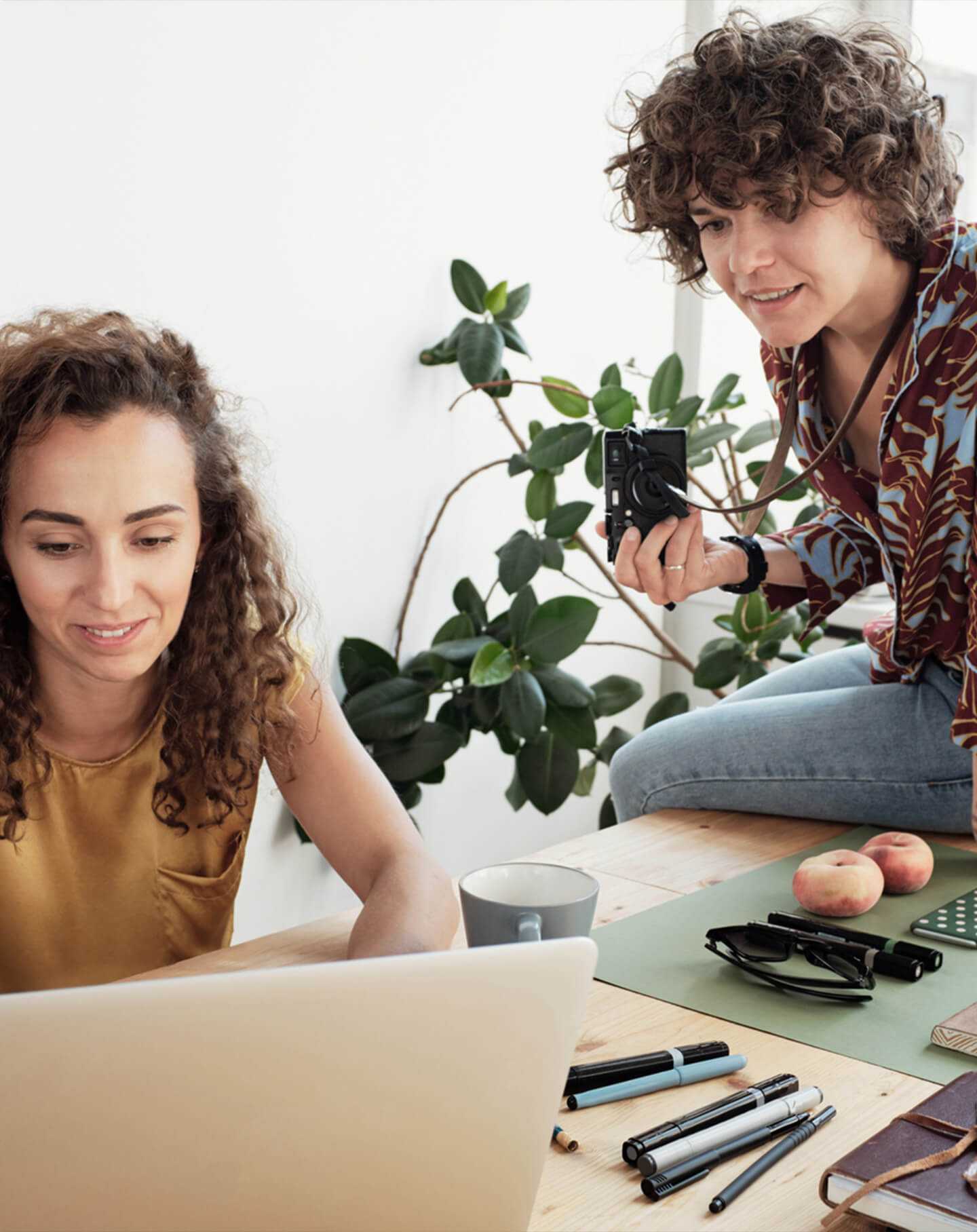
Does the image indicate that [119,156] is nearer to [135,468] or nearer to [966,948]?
[135,468]

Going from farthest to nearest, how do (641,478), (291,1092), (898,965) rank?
(641,478)
(898,965)
(291,1092)

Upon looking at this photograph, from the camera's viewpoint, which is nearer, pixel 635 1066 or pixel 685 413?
pixel 635 1066

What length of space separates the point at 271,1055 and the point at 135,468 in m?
0.68

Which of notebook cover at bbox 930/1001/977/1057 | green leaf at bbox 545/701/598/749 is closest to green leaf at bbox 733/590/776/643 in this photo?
green leaf at bbox 545/701/598/749

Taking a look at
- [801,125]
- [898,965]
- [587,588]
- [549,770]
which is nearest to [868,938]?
[898,965]

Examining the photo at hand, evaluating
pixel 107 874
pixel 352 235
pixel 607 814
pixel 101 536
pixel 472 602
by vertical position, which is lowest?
pixel 607 814

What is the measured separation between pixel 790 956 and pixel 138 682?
25.0 inches

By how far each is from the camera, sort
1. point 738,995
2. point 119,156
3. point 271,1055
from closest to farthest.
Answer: point 271,1055
point 738,995
point 119,156

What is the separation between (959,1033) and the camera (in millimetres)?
850

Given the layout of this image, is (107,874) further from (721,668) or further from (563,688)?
(721,668)

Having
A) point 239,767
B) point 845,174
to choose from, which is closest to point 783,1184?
point 239,767

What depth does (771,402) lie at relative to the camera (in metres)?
3.24

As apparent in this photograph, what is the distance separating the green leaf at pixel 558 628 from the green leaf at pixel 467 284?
57 centimetres

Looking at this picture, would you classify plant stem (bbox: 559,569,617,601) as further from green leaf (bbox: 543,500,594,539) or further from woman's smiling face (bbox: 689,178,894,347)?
woman's smiling face (bbox: 689,178,894,347)
